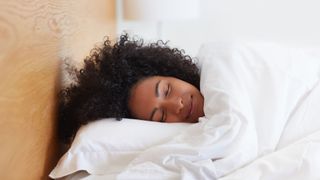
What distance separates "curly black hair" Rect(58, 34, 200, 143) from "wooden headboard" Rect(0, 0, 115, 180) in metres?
0.06

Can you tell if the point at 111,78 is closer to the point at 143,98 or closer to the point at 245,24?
the point at 143,98

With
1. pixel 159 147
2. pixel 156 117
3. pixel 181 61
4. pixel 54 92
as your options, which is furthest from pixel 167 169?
pixel 181 61

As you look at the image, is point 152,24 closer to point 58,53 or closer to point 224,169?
point 58,53

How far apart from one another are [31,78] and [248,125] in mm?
451

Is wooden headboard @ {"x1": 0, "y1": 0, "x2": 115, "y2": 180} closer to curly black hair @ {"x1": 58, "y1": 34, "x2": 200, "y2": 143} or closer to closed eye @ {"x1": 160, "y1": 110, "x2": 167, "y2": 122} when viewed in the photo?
curly black hair @ {"x1": 58, "y1": 34, "x2": 200, "y2": 143}

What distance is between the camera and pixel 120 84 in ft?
3.68

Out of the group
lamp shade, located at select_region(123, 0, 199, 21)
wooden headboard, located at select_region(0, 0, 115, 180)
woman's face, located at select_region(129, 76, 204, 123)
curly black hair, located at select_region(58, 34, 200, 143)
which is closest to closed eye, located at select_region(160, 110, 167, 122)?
woman's face, located at select_region(129, 76, 204, 123)

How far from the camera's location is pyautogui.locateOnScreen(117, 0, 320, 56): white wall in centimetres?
236

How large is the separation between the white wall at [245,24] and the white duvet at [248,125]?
1265 mm

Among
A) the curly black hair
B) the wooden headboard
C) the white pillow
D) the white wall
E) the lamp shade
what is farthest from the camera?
the white wall

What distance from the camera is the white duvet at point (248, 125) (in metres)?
0.80

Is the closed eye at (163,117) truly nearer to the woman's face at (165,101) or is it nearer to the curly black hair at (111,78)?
the woman's face at (165,101)

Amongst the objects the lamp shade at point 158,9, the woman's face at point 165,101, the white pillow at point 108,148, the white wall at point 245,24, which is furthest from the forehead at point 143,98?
the white wall at point 245,24

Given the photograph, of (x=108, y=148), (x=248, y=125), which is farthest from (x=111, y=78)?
(x=248, y=125)
